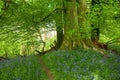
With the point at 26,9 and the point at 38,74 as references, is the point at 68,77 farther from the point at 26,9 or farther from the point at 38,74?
the point at 26,9

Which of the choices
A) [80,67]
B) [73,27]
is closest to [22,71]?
[80,67]

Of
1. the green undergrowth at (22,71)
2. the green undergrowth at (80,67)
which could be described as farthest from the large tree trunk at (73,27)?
the green undergrowth at (22,71)

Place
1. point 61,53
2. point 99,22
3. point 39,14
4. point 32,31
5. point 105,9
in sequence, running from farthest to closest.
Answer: point 32,31
point 39,14
point 99,22
point 105,9
point 61,53

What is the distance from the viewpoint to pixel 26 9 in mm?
18047

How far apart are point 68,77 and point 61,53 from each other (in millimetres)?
4469

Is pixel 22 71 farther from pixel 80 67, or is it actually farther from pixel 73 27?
pixel 73 27

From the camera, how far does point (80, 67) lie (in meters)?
11.7

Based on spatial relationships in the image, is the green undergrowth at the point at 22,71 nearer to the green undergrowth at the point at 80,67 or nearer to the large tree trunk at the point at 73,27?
the green undergrowth at the point at 80,67

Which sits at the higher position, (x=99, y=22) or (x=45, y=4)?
(x=45, y=4)

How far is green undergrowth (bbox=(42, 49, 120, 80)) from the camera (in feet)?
33.8

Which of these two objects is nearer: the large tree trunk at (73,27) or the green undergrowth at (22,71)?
the green undergrowth at (22,71)

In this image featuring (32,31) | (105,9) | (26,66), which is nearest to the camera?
(26,66)

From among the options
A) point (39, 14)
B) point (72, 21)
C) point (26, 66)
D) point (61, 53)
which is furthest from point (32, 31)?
point (26, 66)

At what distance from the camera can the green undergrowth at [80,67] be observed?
10297 mm
